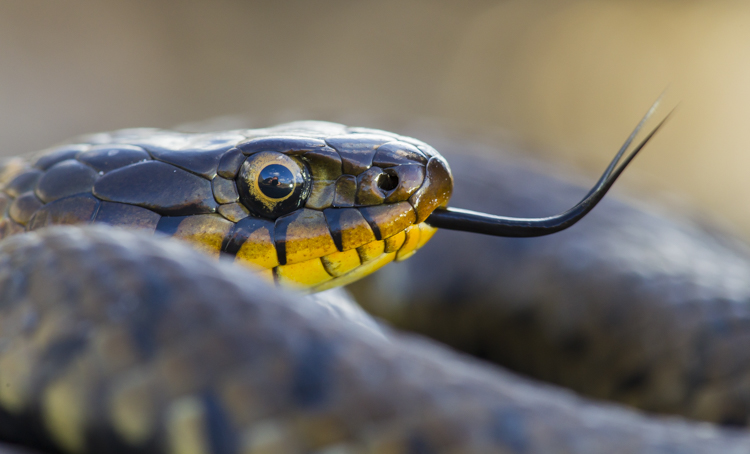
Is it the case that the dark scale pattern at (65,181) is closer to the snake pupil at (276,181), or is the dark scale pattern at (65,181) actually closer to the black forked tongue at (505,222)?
the snake pupil at (276,181)

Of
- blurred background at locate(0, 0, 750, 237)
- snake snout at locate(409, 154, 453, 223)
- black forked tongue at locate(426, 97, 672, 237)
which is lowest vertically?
blurred background at locate(0, 0, 750, 237)

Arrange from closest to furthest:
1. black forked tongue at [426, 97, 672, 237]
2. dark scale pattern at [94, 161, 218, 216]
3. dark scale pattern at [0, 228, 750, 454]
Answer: dark scale pattern at [0, 228, 750, 454]
dark scale pattern at [94, 161, 218, 216]
black forked tongue at [426, 97, 672, 237]

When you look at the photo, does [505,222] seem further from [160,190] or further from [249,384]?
[249,384]

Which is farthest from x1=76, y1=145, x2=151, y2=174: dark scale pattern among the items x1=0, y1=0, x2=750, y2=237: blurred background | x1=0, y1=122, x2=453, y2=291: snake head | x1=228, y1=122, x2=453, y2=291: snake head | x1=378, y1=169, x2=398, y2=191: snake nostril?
x1=0, y1=0, x2=750, y2=237: blurred background

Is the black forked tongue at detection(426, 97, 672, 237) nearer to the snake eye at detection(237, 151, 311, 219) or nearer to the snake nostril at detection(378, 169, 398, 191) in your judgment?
the snake nostril at detection(378, 169, 398, 191)

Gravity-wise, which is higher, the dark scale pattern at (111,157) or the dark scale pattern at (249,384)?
the dark scale pattern at (111,157)

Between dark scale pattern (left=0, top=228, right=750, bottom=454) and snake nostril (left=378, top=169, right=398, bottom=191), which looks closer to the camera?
dark scale pattern (left=0, top=228, right=750, bottom=454)

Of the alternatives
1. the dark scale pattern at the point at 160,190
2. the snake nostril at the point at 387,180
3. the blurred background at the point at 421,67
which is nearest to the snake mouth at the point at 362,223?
the snake nostril at the point at 387,180

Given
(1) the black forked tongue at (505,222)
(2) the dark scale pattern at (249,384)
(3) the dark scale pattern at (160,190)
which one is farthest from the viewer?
(1) the black forked tongue at (505,222)
